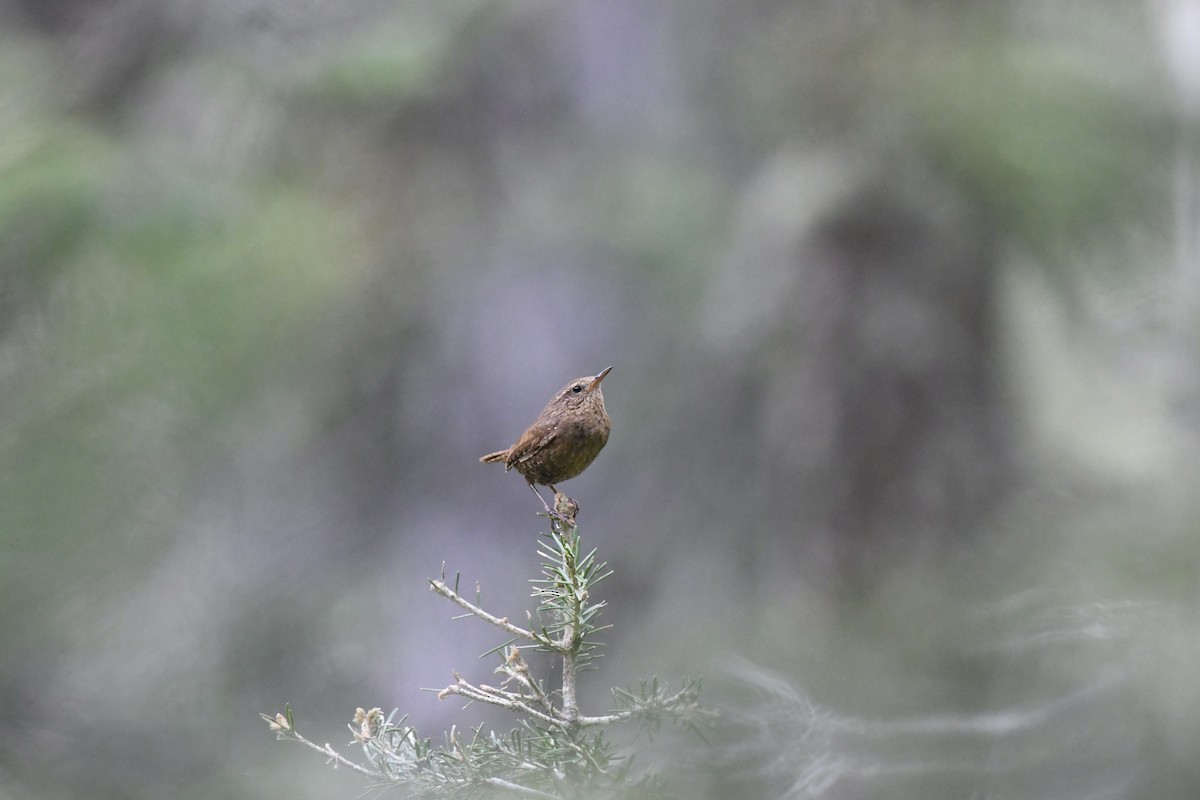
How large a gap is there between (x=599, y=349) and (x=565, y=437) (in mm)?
1023

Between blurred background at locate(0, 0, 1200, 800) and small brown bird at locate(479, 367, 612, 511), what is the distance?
67 centimetres

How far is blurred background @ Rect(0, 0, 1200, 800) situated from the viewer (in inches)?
50.1

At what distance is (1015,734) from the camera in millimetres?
1045

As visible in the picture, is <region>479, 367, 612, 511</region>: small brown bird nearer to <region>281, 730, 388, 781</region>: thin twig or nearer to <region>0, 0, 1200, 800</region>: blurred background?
<region>281, 730, 388, 781</region>: thin twig

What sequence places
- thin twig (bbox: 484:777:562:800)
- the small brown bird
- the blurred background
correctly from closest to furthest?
thin twig (bbox: 484:777:562:800), the small brown bird, the blurred background

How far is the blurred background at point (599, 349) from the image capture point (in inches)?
50.1

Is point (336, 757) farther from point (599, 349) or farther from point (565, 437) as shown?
point (599, 349)

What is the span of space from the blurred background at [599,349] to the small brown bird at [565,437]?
666 millimetres

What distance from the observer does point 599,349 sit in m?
1.52

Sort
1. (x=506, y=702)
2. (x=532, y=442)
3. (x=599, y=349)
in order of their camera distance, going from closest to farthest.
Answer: (x=506, y=702) < (x=532, y=442) < (x=599, y=349)

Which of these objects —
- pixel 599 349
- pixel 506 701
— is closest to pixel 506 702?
pixel 506 701

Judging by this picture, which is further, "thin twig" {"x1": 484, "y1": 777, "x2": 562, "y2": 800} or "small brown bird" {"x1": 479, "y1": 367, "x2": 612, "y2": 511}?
"small brown bird" {"x1": 479, "y1": 367, "x2": 612, "y2": 511}

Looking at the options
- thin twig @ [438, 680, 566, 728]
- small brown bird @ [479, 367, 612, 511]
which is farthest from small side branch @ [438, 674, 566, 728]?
small brown bird @ [479, 367, 612, 511]

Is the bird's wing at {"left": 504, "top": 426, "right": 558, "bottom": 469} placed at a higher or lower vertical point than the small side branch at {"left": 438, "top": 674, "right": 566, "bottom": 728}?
higher
